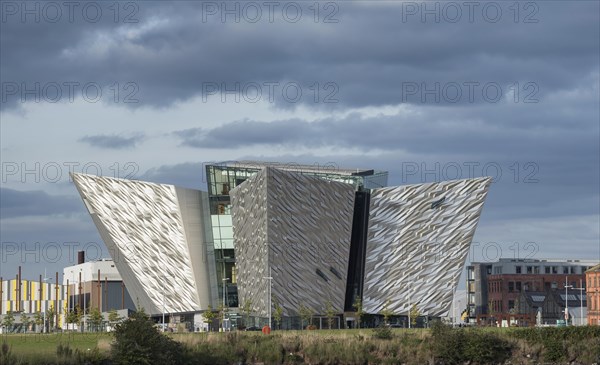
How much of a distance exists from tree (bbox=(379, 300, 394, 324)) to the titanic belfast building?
11cm

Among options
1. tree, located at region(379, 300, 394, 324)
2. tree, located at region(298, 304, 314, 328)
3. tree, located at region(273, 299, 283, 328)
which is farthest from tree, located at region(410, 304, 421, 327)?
tree, located at region(273, 299, 283, 328)

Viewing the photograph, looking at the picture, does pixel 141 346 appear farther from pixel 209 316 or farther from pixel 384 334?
pixel 209 316

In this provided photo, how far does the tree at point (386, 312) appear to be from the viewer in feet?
281

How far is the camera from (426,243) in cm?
8706

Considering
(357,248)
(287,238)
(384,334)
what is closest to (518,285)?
(357,248)

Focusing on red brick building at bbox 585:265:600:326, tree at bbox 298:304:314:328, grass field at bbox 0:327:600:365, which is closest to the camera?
grass field at bbox 0:327:600:365

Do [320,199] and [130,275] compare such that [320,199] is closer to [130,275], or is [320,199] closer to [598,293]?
[130,275]

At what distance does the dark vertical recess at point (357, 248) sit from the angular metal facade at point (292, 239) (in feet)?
7.02

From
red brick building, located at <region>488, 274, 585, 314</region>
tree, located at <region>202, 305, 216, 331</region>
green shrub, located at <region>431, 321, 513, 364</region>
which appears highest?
red brick building, located at <region>488, 274, 585, 314</region>

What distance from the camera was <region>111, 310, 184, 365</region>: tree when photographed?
48344 millimetres

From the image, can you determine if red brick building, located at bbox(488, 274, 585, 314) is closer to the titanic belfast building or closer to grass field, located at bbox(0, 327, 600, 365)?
the titanic belfast building

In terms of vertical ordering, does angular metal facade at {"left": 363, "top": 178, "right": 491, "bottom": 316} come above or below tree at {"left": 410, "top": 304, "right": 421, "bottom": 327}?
above

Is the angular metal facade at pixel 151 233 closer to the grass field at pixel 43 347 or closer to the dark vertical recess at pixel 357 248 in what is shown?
the dark vertical recess at pixel 357 248

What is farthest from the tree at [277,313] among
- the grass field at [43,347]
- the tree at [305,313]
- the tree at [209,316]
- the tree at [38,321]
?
the tree at [38,321]
